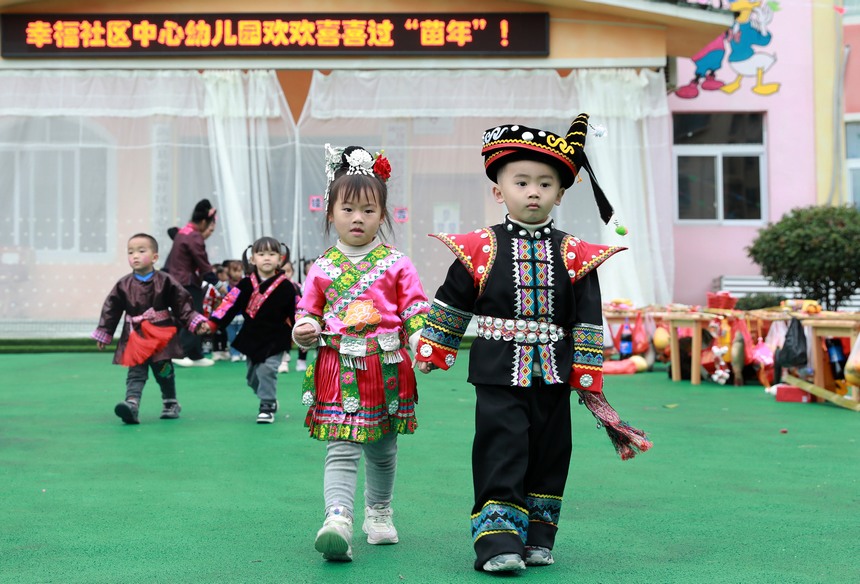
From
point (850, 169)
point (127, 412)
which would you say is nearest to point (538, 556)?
point (127, 412)

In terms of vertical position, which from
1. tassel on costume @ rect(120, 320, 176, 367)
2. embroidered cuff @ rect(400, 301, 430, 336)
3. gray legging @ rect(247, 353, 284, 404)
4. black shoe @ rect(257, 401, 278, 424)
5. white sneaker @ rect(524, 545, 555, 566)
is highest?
embroidered cuff @ rect(400, 301, 430, 336)

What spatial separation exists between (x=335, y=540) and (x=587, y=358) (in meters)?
1.03

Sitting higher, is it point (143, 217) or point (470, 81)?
point (470, 81)

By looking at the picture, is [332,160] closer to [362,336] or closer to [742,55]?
[362,336]

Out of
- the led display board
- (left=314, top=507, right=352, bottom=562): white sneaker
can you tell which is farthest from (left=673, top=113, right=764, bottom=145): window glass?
(left=314, top=507, right=352, bottom=562): white sneaker

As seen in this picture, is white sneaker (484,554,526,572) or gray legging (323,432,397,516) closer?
white sneaker (484,554,526,572)

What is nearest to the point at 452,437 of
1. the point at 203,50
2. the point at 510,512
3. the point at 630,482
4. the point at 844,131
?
the point at 630,482

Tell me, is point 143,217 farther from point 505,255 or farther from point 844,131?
A: point 505,255

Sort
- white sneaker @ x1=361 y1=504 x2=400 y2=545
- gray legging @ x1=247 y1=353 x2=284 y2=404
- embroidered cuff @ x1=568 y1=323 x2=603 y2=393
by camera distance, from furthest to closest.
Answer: gray legging @ x1=247 y1=353 x2=284 y2=404
white sneaker @ x1=361 y1=504 x2=400 y2=545
embroidered cuff @ x1=568 y1=323 x2=603 y2=393

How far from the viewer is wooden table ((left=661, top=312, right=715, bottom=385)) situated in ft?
32.8

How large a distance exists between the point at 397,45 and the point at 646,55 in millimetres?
3066

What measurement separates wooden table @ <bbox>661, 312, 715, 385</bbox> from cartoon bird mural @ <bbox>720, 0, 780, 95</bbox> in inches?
257

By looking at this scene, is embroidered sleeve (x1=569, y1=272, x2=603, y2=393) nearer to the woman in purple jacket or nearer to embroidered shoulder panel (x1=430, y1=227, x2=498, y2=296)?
embroidered shoulder panel (x1=430, y1=227, x2=498, y2=296)

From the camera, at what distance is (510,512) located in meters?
3.79
